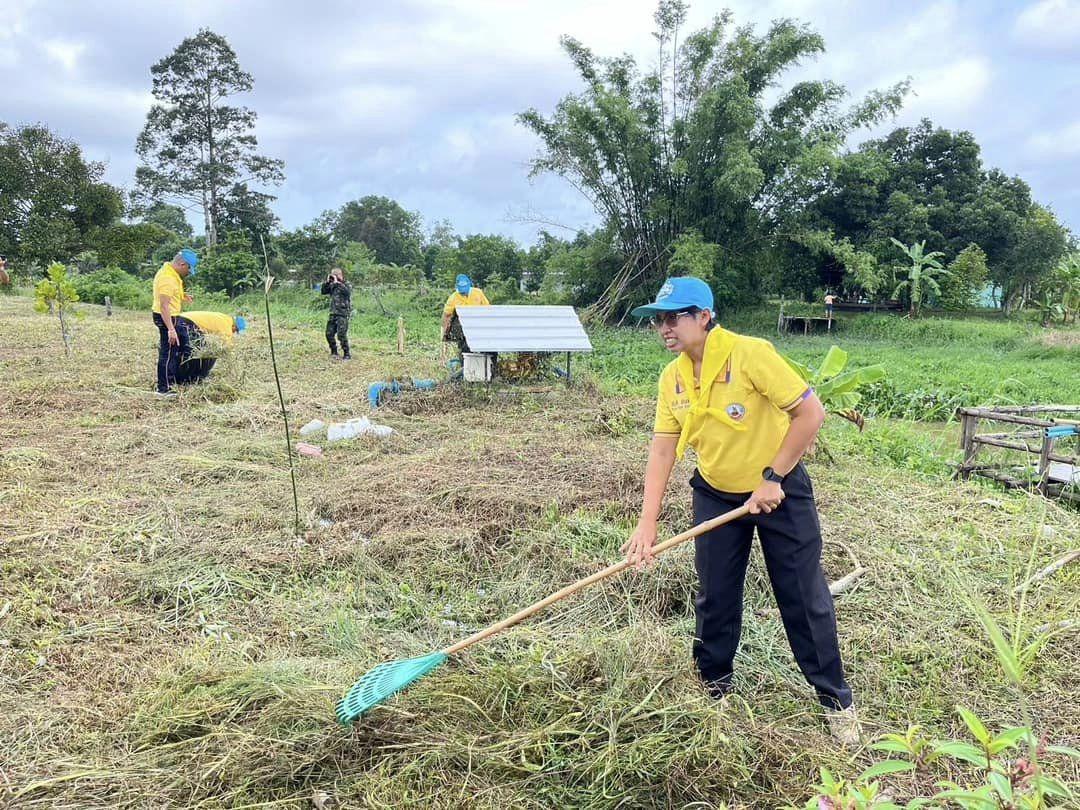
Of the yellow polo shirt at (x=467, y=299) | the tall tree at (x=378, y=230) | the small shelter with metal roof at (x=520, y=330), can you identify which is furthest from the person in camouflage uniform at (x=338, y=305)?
the tall tree at (x=378, y=230)

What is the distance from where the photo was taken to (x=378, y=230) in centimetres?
3744

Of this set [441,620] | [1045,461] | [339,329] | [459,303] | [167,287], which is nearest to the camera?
[441,620]

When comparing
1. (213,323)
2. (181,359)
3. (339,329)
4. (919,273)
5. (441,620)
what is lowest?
(441,620)

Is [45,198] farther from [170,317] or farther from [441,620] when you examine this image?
[441,620]

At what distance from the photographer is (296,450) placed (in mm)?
5199

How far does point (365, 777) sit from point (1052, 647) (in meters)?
2.55

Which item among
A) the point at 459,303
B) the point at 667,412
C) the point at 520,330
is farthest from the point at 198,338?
the point at 667,412

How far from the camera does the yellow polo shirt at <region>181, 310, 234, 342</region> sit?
725cm

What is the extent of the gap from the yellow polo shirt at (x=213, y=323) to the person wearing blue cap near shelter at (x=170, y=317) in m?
0.23

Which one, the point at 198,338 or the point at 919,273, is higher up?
the point at 919,273

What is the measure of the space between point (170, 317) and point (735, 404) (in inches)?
244

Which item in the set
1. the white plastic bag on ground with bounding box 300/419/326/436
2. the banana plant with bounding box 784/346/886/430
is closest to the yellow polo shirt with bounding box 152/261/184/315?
the white plastic bag on ground with bounding box 300/419/326/436

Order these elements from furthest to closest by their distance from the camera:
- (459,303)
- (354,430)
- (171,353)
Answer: (459,303)
(171,353)
(354,430)

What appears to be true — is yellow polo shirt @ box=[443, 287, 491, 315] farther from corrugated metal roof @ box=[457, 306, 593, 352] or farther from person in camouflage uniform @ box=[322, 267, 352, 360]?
person in camouflage uniform @ box=[322, 267, 352, 360]
